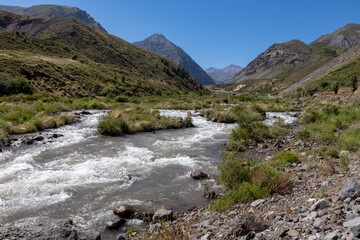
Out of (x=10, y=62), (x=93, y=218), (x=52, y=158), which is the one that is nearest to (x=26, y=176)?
(x=52, y=158)

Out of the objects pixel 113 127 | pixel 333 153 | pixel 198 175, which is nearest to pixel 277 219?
pixel 198 175

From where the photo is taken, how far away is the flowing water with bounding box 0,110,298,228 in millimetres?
6195

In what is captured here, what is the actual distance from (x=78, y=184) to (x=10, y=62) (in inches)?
1938

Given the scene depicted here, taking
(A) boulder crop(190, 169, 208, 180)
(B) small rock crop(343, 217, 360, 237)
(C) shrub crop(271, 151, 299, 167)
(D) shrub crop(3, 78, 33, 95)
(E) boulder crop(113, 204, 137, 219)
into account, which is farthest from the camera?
(D) shrub crop(3, 78, 33, 95)

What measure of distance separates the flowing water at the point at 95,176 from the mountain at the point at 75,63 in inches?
1295

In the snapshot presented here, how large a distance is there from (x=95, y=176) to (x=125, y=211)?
10.4 feet

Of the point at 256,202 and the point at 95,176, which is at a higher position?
the point at 256,202

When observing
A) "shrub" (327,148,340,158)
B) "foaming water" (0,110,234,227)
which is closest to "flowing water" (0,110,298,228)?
"foaming water" (0,110,234,227)

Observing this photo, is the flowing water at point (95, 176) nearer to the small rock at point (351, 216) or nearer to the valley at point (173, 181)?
the valley at point (173, 181)

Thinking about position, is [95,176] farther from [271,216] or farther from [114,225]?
[271,216]

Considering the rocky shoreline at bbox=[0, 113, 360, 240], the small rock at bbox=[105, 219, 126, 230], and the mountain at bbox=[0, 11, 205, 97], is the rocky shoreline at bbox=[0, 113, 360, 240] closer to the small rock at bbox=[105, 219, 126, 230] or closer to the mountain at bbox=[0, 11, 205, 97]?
the small rock at bbox=[105, 219, 126, 230]

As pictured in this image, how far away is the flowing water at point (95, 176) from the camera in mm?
6195

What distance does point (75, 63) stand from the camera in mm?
63125

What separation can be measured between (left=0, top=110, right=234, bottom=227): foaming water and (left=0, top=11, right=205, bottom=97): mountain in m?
33.0
